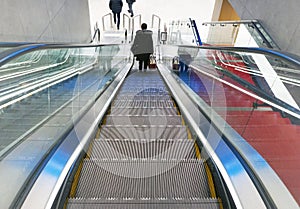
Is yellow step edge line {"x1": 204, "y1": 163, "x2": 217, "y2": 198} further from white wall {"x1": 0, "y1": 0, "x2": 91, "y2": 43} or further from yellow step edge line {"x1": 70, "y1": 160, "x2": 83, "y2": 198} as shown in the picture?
white wall {"x1": 0, "y1": 0, "x2": 91, "y2": 43}

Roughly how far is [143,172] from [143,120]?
1.35m

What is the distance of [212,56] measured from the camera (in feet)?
13.6

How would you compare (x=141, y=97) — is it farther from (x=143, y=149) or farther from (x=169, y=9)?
(x=169, y=9)

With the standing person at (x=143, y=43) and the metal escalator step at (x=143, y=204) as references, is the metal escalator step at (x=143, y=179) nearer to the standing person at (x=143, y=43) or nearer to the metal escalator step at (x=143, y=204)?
the metal escalator step at (x=143, y=204)

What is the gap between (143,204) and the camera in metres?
1.62

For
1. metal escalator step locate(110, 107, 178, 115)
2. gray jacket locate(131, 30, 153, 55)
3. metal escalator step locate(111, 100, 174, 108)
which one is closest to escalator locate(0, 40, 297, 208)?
metal escalator step locate(110, 107, 178, 115)

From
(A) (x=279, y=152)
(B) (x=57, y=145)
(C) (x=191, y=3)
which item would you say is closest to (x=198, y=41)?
(A) (x=279, y=152)

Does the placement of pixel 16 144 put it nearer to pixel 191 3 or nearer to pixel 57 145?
pixel 57 145

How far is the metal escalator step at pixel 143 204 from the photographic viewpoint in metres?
1.60

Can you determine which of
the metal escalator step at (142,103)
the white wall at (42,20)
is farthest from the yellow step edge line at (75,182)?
the white wall at (42,20)

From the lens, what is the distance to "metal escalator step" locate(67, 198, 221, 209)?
5.25 ft

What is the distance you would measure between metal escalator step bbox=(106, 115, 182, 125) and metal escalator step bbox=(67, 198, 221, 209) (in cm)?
159

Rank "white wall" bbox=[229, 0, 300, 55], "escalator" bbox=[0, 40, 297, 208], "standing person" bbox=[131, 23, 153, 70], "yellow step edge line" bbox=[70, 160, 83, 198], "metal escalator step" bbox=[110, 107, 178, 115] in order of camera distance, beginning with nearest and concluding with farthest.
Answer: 1. "escalator" bbox=[0, 40, 297, 208]
2. "yellow step edge line" bbox=[70, 160, 83, 198]
3. "metal escalator step" bbox=[110, 107, 178, 115]
4. "white wall" bbox=[229, 0, 300, 55]
5. "standing person" bbox=[131, 23, 153, 70]

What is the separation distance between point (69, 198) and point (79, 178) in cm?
25
